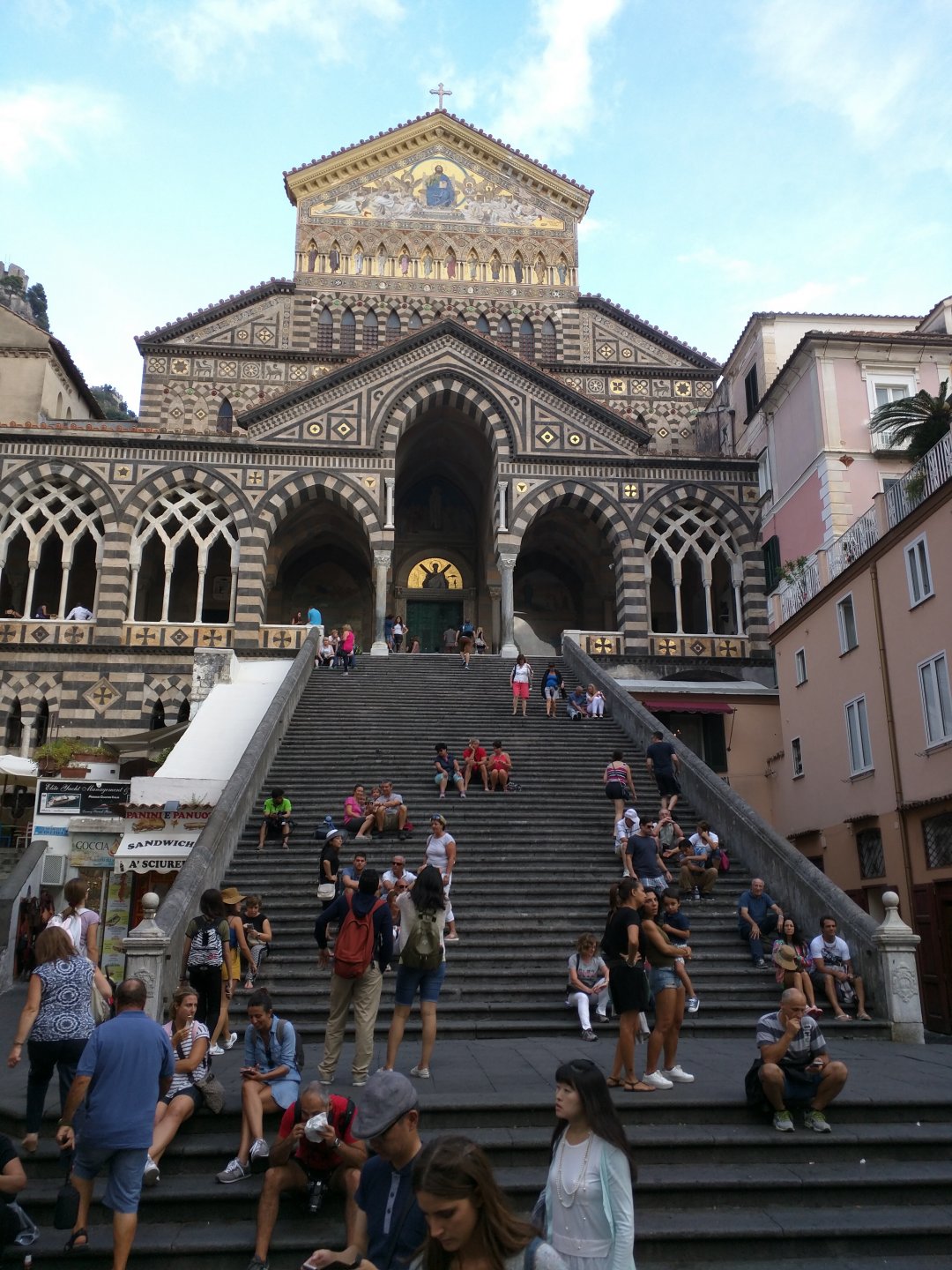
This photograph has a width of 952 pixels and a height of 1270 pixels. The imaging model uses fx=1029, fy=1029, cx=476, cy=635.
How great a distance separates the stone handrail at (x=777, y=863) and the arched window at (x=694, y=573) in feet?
38.2

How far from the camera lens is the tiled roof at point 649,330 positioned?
38853mm

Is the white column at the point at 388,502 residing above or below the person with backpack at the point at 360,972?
above

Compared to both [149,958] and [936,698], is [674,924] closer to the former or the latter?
[149,958]

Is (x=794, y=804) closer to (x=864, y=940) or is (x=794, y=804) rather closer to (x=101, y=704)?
(x=864, y=940)

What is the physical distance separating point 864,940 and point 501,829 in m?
6.08

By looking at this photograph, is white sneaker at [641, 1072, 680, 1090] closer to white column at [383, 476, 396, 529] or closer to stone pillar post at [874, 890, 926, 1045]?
stone pillar post at [874, 890, 926, 1045]

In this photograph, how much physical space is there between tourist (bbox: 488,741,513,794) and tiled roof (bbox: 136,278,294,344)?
2531 cm

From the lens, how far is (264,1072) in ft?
24.5

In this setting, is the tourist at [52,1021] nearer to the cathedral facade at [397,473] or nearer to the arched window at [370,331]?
the cathedral facade at [397,473]

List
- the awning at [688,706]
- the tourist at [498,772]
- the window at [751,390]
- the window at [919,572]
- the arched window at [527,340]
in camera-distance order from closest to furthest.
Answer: the window at [919,572] < the tourist at [498,772] < the awning at [688,706] < the window at [751,390] < the arched window at [527,340]

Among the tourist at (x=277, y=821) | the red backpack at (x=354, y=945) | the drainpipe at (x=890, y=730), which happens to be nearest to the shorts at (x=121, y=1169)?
the red backpack at (x=354, y=945)

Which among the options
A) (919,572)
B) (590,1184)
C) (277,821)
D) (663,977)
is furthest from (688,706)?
(590,1184)

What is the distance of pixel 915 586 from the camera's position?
59.5 ft

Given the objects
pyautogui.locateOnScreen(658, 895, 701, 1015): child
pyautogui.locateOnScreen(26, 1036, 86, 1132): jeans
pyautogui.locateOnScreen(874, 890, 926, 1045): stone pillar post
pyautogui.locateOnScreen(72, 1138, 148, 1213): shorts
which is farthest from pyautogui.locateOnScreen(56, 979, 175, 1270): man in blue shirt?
pyautogui.locateOnScreen(874, 890, 926, 1045): stone pillar post
